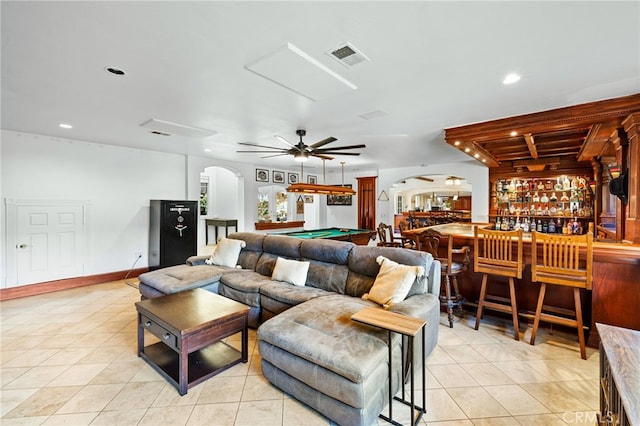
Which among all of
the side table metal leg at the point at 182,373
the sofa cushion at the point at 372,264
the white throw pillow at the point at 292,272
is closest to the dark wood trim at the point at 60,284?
the white throw pillow at the point at 292,272

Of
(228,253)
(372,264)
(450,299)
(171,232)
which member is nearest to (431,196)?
(450,299)

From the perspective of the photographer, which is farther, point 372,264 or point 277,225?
point 277,225

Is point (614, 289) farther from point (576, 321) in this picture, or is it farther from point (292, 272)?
point (292, 272)

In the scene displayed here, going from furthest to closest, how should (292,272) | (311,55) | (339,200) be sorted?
(339,200), (292,272), (311,55)

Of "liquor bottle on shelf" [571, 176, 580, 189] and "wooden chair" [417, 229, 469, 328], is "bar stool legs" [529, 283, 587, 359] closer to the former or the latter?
"wooden chair" [417, 229, 469, 328]

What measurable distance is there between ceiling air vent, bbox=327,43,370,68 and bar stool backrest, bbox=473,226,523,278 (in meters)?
2.32

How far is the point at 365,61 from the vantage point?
2.26 m

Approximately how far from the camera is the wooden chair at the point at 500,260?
3.16 meters

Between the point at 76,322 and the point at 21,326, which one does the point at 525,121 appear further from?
the point at 21,326

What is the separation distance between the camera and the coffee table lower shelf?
2386 millimetres

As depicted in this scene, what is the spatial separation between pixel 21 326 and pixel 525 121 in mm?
6590

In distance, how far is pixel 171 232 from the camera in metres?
5.71

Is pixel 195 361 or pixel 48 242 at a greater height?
pixel 48 242

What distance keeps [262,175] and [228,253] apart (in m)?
4.14
